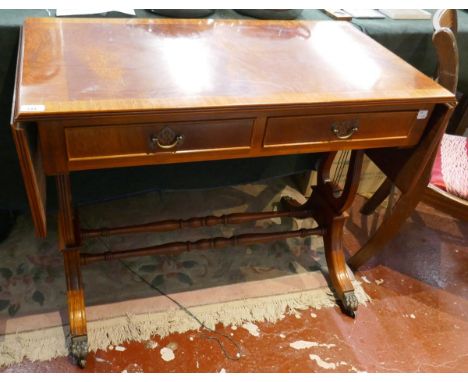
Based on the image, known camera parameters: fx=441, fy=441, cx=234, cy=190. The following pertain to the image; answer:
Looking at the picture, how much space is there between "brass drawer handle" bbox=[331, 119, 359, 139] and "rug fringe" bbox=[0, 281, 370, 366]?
2.16ft

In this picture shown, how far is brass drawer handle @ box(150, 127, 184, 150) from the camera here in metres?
0.90

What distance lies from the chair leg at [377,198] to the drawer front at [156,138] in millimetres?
960

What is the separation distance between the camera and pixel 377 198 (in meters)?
1.81

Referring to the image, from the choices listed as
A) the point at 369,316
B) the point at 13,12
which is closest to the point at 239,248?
the point at 369,316

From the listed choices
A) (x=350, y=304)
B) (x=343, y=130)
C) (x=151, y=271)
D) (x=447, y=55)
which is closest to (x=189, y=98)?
(x=343, y=130)

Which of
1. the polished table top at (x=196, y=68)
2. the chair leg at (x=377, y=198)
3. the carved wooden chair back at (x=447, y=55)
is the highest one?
the carved wooden chair back at (x=447, y=55)

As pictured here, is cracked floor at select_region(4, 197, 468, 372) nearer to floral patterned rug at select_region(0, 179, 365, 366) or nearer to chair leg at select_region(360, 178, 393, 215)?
floral patterned rug at select_region(0, 179, 365, 366)

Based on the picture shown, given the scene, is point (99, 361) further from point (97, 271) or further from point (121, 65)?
point (121, 65)

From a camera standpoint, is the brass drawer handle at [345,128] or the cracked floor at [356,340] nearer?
the brass drawer handle at [345,128]

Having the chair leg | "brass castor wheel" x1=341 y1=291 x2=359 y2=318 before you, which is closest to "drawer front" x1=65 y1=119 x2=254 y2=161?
"brass castor wheel" x1=341 y1=291 x2=359 y2=318

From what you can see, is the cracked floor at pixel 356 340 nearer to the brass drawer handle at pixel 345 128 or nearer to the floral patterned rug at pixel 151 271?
the floral patterned rug at pixel 151 271

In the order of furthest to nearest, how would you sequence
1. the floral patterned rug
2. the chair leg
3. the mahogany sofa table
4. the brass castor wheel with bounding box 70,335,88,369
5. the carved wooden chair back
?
the chair leg, the floral patterned rug, the brass castor wheel with bounding box 70,335,88,369, the carved wooden chair back, the mahogany sofa table

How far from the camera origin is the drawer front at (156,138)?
0.87 meters

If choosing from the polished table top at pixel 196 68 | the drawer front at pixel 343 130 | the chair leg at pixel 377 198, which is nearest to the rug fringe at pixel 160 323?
the chair leg at pixel 377 198
